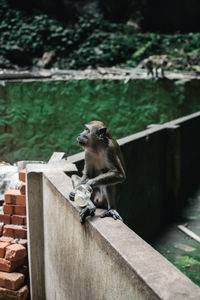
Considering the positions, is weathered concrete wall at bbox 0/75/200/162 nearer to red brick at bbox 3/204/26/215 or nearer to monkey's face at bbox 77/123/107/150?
red brick at bbox 3/204/26/215

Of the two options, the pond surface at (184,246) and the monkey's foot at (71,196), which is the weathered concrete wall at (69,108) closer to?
the pond surface at (184,246)

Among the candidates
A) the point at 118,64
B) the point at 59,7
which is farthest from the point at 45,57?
the point at 59,7

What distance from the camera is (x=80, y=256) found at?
250 centimetres

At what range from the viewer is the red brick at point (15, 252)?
11.5ft

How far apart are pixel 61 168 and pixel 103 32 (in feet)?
45.7

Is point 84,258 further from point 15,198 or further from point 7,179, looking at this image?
point 7,179

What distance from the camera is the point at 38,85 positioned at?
8891mm

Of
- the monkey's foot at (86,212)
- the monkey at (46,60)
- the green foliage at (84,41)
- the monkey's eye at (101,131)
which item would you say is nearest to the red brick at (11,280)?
the monkey's foot at (86,212)

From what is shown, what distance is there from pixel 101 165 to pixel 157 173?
11.1 ft

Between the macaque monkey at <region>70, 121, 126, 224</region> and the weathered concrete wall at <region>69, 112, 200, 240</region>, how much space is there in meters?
1.09

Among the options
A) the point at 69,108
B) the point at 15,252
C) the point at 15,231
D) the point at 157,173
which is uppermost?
the point at 69,108

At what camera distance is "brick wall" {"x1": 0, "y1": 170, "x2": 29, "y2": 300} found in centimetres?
348

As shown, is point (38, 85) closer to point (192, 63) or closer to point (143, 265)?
point (192, 63)

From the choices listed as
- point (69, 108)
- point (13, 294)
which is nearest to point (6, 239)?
point (13, 294)
